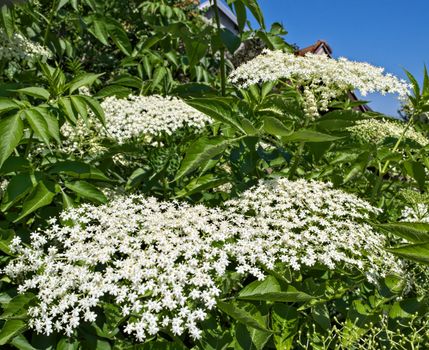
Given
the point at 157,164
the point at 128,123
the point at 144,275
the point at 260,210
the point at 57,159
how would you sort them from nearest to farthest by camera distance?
the point at 144,275
the point at 260,210
the point at 57,159
the point at 157,164
the point at 128,123

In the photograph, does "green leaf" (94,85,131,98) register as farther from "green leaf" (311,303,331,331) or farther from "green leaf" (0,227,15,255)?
"green leaf" (311,303,331,331)

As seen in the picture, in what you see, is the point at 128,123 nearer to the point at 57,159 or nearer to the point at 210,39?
the point at 57,159

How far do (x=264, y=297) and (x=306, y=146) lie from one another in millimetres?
1199

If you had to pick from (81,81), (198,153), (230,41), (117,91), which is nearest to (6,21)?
(117,91)

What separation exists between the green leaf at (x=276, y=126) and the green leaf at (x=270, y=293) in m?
0.67

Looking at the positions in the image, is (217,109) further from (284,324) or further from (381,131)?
(381,131)

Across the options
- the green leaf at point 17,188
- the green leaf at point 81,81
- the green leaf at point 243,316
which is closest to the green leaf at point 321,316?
the green leaf at point 243,316

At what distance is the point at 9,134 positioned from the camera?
225cm

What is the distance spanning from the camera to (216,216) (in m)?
2.24

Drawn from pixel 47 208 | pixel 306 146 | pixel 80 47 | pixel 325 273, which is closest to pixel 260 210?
pixel 325 273

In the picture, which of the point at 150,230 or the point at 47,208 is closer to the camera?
the point at 150,230

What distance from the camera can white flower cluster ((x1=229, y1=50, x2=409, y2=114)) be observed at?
2.87 meters

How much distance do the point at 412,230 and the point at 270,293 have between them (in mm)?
565

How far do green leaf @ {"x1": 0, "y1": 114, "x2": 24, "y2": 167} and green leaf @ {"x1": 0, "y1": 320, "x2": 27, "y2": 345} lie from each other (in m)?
0.68
